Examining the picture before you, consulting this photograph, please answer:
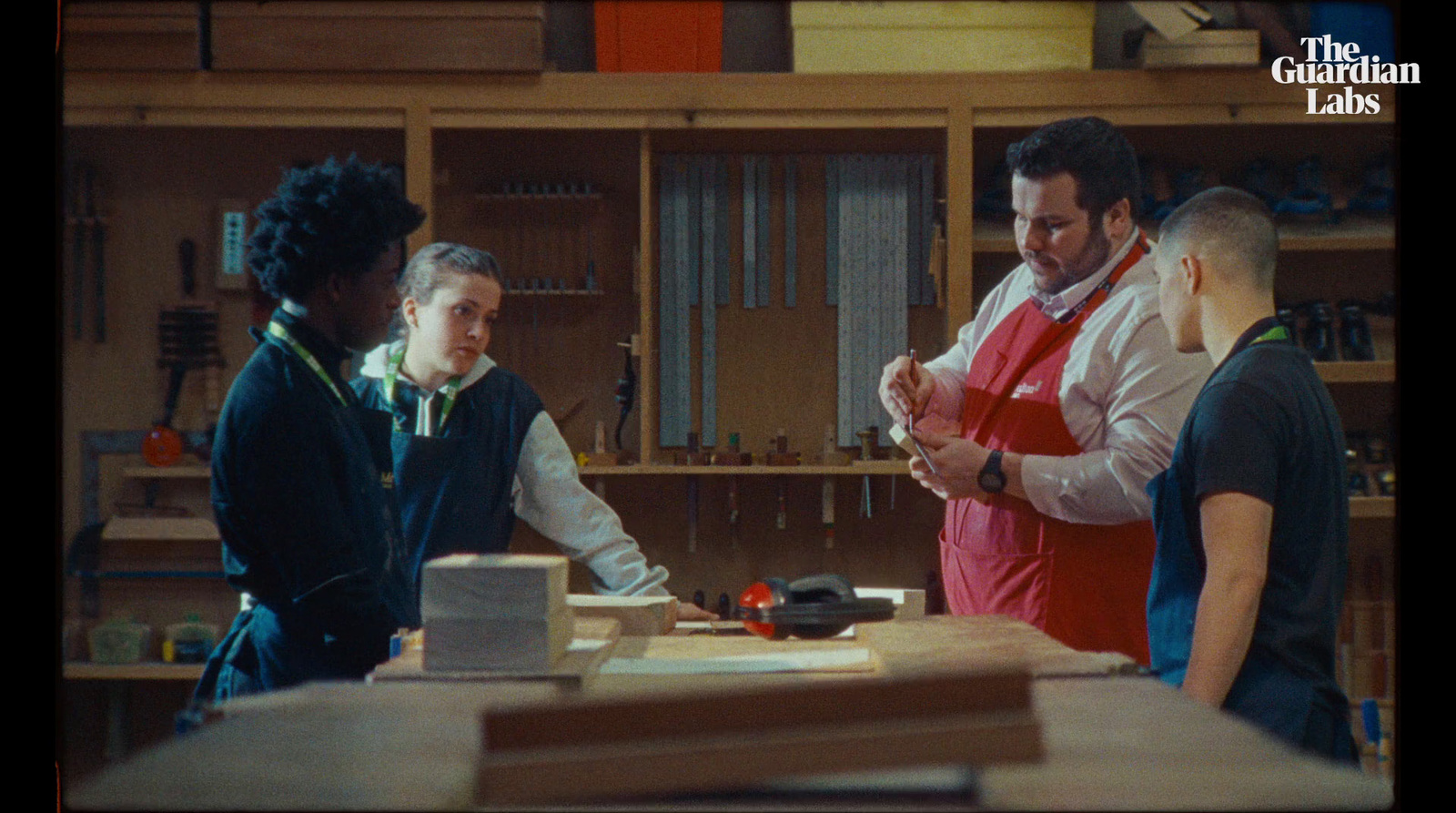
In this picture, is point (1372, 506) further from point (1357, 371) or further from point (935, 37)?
point (935, 37)

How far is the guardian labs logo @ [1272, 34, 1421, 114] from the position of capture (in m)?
3.80

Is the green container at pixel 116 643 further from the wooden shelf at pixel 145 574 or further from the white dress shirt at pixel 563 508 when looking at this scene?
the white dress shirt at pixel 563 508

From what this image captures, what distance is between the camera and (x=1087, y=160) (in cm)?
255

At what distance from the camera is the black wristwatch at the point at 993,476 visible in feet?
8.17

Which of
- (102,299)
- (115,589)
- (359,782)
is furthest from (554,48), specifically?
(359,782)

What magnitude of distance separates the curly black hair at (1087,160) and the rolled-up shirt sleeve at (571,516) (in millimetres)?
1197

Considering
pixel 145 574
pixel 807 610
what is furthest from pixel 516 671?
pixel 145 574

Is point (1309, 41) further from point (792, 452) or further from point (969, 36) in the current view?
point (792, 452)

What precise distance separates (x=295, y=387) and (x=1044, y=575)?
4.89ft

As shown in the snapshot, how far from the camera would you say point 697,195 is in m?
4.25

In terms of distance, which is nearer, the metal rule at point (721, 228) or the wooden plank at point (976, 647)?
the wooden plank at point (976, 647)

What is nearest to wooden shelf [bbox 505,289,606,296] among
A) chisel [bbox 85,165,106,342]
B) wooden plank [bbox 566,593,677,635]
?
chisel [bbox 85,165,106,342]

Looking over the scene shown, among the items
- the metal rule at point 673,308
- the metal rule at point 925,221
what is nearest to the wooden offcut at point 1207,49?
the metal rule at point 925,221

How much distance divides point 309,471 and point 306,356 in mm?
244
